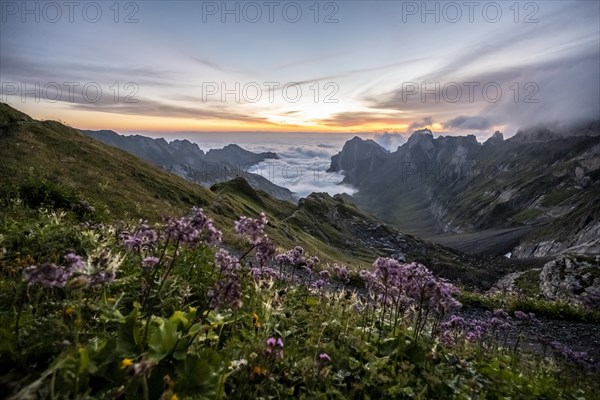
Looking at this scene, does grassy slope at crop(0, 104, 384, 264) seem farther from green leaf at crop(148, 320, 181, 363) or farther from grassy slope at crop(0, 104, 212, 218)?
green leaf at crop(148, 320, 181, 363)

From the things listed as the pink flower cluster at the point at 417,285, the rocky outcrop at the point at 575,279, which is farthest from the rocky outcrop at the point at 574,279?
the pink flower cluster at the point at 417,285

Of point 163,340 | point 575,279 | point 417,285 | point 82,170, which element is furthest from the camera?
point 82,170

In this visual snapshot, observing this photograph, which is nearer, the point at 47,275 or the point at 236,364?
the point at 47,275

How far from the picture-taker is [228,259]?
6.50 metres

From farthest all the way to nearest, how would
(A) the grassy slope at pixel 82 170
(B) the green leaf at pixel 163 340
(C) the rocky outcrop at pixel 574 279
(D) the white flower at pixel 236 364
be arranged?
1. (C) the rocky outcrop at pixel 574 279
2. (A) the grassy slope at pixel 82 170
3. (D) the white flower at pixel 236 364
4. (B) the green leaf at pixel 163 340

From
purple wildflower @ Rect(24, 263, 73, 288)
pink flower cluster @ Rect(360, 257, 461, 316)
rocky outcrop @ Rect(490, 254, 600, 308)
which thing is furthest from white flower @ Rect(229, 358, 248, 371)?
Result: rocky outcrop @ Rect(490, 254, 600, 308)

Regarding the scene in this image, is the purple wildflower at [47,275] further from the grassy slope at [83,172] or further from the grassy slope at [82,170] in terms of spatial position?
the grassy slope at [82,170]

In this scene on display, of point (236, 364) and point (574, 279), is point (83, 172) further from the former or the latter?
point (574, 279)

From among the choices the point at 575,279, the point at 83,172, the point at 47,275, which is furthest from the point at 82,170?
the point at 575,279

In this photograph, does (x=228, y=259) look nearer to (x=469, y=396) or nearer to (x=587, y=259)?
(x=469, y=396)

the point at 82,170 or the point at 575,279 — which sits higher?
the point at 82,170

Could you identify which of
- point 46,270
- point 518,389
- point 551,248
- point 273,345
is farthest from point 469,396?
point 551,248

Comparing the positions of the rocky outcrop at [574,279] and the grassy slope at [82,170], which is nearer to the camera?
the grassy slope at [82,170]

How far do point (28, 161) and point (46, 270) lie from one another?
125 ft
